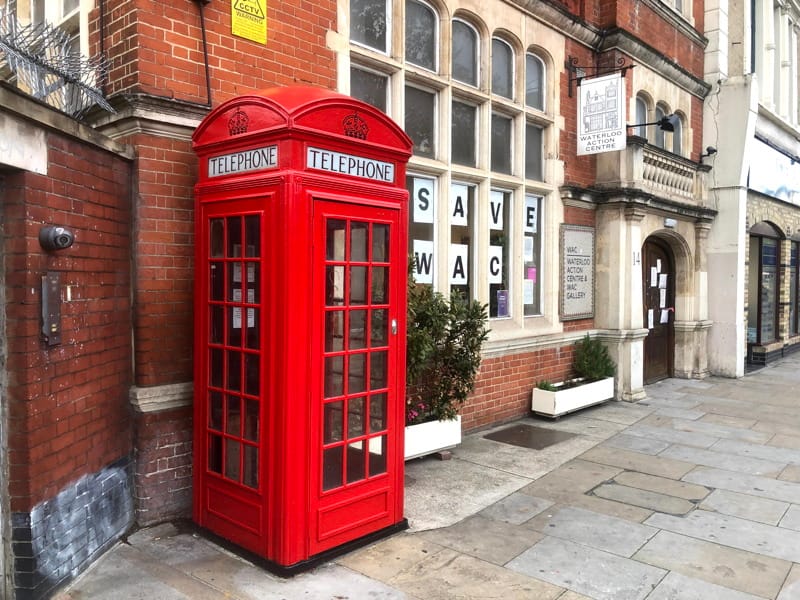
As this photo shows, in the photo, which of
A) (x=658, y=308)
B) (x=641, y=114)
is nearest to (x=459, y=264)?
(x=641, y=114)

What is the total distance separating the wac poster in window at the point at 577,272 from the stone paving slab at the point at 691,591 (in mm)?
5159

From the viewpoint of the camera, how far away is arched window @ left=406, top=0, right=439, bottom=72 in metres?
6.57

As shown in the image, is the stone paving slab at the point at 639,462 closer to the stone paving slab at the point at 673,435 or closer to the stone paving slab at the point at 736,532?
the stone paving slab at the point at 673,435

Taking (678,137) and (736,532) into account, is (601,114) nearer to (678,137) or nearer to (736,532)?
(678,137)

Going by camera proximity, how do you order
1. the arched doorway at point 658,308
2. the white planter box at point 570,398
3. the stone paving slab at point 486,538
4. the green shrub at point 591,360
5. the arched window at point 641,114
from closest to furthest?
the stone paving slab at point 486,538
the white planter box at point 570,398
the green shrub at point 591,360
the arched window at point 641,114
the arched doorway at point 658,308

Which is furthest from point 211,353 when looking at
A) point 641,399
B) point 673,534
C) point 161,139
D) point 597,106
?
point 641,399

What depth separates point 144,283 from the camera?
4312 millimetres

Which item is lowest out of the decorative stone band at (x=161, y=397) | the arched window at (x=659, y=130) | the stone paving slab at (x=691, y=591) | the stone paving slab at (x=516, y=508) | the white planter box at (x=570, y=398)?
the stone paving slab at (x=691, y=591)

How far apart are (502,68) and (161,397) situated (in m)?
5.90

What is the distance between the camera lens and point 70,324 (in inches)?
143

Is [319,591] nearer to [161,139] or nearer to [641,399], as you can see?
[161,139]

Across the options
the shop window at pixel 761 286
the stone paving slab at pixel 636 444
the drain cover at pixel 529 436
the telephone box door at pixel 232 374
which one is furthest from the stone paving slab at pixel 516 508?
the shop window at pixel 761 286

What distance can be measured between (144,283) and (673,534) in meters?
4.31

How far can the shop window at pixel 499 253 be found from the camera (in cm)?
761
